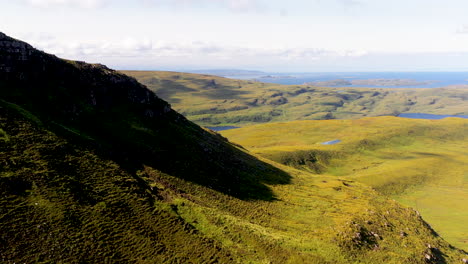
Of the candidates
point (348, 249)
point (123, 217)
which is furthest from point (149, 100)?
point (348, 249)

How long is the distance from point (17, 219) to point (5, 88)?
135 ft

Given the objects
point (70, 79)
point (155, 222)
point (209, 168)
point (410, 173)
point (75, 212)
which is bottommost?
point (410, 173)

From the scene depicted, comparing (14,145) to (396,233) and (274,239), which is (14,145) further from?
(396,233)

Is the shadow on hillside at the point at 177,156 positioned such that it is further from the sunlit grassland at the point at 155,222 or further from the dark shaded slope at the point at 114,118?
the sunlit grassland at the point at 155,222

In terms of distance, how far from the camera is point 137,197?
5238cm

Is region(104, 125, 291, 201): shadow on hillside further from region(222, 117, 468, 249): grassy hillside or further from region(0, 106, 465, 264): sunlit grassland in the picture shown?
region(222, 117, 468, 249): grassy hillside

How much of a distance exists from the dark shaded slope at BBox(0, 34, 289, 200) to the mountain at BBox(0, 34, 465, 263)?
35 centimetres

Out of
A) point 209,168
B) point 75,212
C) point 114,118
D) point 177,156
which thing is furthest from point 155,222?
point 114,118

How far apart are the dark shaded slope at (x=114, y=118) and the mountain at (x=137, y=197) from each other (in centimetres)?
35

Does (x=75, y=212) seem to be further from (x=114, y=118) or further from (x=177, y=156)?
(x=114, y=118)

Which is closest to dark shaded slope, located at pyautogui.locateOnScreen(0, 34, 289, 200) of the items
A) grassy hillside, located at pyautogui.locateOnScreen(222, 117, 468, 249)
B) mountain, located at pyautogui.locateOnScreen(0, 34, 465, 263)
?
mountain, located at pyautogui.locateOnScreen(0, 34, 465, 263)

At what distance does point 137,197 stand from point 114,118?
3641 cm

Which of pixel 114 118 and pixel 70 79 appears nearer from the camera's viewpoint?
pixel 70 79

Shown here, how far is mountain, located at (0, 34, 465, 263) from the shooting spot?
42.2 metres
